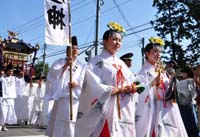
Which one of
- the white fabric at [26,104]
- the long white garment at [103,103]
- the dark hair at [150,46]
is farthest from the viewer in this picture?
the white fabric at [26,104]

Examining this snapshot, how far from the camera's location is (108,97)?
15.1 feet

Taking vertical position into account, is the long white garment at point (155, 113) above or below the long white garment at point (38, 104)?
below

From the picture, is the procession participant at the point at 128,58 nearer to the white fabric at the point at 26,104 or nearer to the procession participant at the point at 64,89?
the procession participant at the point at 64,89

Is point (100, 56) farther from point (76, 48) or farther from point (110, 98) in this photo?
point (76, 48)

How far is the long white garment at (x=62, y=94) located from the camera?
5941mm

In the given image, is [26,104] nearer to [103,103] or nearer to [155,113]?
[155,113]

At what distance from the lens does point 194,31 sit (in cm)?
1623

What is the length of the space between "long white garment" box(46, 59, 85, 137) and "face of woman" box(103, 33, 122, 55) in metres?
1.08

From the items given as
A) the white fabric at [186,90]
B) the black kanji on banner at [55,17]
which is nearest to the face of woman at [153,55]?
the white fabric at [186,90]

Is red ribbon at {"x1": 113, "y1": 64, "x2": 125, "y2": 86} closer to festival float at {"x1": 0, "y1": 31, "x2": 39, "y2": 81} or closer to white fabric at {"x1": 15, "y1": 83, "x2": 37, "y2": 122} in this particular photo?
white fabric at {"x1": 15, "y1": 83, "x2": 37, "y2": 122}

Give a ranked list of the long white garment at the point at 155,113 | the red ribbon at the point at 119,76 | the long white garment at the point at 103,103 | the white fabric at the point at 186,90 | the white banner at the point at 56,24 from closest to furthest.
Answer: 1. the long white garment at the point at 103,103
2. the red ribbon at the point at 119,76
3. the long white garment at the point at 155,113
4. the white banner at the point at 56,24
5. the white fabric at the point at 186,90

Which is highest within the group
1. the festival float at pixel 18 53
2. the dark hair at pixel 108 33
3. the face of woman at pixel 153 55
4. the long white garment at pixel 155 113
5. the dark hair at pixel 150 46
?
the festival float at pixel 18 53

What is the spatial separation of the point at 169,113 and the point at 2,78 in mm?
6907

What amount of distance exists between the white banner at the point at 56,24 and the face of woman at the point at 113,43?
1.01 metres
